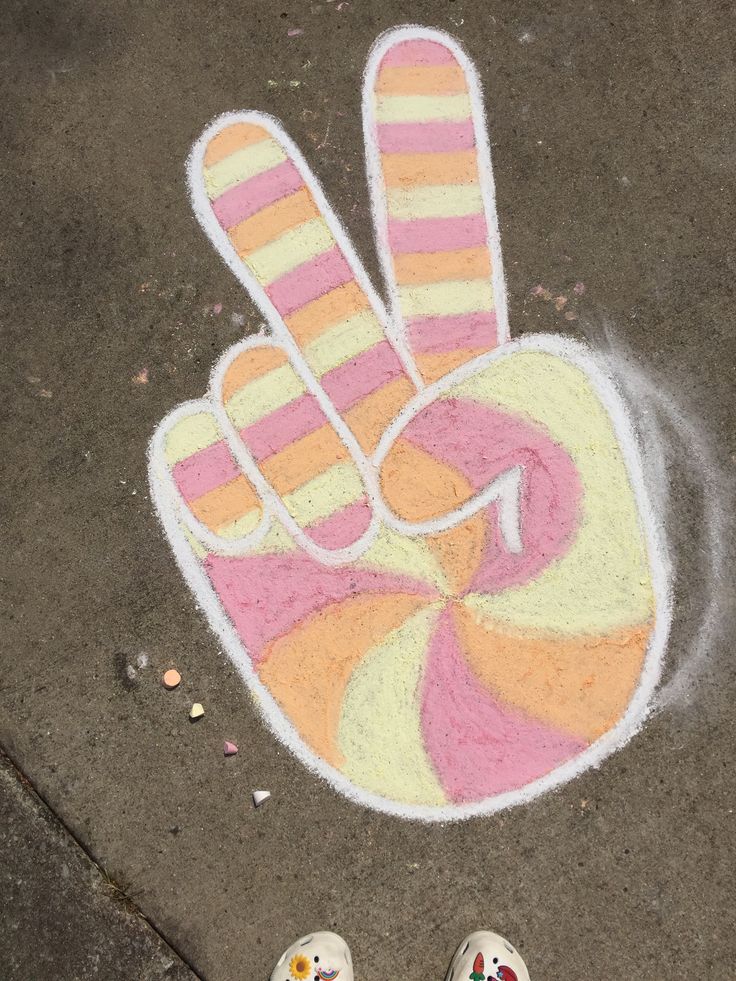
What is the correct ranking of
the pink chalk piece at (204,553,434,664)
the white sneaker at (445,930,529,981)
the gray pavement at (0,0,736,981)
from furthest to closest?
1. the pink chalk piece at (204,553,434,664)
2. the gray pavement at (0,0,736,981)
3. the white sneaker at (445,930,529,981)

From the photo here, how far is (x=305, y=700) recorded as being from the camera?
3.01 meters

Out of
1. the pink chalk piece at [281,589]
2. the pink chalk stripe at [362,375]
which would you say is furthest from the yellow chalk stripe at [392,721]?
the pink chalk stripe at [362,375]

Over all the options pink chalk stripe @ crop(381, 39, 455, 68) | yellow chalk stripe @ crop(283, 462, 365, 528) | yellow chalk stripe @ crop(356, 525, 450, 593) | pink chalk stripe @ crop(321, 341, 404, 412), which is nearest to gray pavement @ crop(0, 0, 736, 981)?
pink chalk stripe @ crop(381, 39, 455, 68)

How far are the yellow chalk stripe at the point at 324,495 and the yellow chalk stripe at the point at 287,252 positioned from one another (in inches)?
38.5

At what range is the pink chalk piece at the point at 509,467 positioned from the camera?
3.01 m

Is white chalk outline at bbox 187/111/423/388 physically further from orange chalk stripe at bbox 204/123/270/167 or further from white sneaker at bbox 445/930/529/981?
white sneaker at bbox 445/930/529/981

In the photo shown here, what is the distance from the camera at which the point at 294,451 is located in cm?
311

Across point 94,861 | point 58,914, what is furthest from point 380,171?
point 58,914

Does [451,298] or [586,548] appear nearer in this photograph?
[586,548]

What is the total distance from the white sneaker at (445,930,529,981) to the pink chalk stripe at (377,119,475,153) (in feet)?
11.6

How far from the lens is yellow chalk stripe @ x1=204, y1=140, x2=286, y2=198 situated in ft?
10.7

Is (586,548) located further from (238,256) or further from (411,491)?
(238,256)

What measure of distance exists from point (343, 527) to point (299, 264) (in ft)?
4.13

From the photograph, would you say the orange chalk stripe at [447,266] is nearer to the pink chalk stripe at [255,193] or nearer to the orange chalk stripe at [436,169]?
the orange chalk stripe at [436,169]
